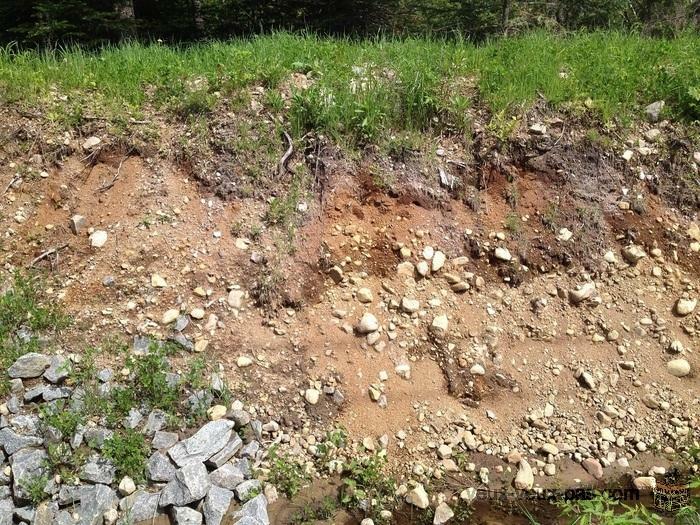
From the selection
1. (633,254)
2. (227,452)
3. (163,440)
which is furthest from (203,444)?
(633,254)

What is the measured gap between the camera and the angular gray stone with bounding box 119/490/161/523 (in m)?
3.44

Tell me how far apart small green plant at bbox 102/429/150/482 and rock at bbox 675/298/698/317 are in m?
4.17

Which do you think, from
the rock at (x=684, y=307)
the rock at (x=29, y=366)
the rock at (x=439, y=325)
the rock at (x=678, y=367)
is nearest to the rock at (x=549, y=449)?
the rock at (x=439, y=325)

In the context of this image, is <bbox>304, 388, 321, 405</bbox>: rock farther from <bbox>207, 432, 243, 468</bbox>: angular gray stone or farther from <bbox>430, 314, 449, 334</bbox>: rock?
<bbox>430, 314, 449, 334</bbox>: rock

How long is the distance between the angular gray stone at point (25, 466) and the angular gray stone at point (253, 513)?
1160 mm

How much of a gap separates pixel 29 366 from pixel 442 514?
2810 mm

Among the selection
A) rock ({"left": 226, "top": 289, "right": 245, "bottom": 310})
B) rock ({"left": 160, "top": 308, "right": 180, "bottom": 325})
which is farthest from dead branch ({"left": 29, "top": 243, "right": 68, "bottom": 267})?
rock ({"left": 226, "top": 289, "right": 245, "bottom": 310})

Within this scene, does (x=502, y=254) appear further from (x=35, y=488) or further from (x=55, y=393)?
(x=35, y=488)

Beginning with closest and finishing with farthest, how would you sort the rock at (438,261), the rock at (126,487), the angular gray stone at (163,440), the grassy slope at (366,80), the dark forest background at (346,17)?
the rock at (126,487) → the angular gray stone at (163,440) → the rock at (438,261) → the grassy slope at (366,80) → the dark forest background at (346,17)

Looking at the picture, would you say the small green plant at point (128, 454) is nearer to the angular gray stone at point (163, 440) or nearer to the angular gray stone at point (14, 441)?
the angular gray stone at point (163, 440)

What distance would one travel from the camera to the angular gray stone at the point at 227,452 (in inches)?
145

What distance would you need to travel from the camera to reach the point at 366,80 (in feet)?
18.3

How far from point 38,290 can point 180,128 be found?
1792mm

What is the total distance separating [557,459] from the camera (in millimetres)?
4066
